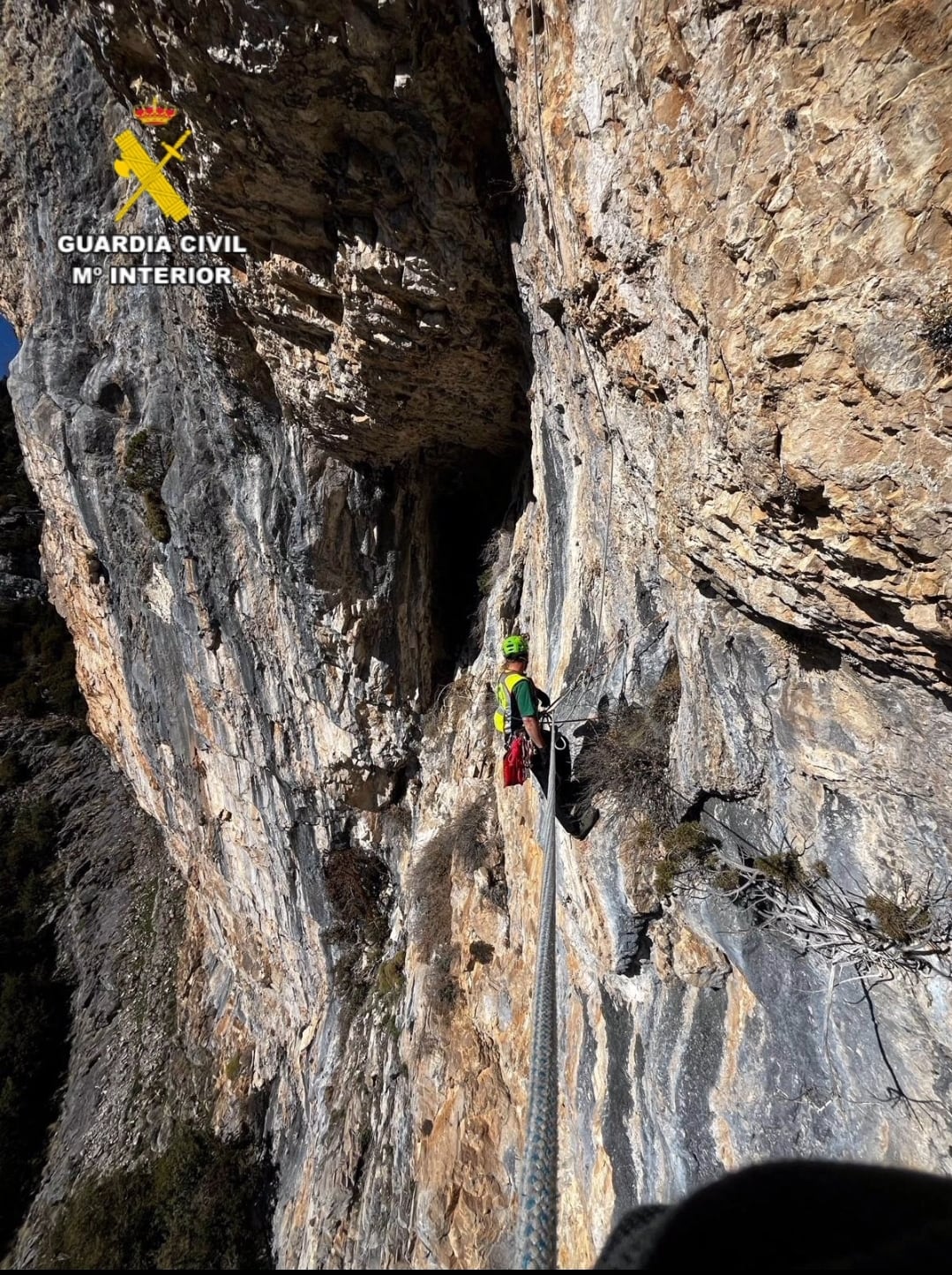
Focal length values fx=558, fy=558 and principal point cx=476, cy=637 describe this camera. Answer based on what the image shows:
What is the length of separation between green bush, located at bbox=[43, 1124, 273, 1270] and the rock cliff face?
4.70ft

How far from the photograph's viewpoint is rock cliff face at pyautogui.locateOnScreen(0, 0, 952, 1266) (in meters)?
2.29

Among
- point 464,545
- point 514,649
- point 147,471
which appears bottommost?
point 514,649

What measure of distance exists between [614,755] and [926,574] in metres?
2.84

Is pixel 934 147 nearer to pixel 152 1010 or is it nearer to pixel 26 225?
pixel 26 225

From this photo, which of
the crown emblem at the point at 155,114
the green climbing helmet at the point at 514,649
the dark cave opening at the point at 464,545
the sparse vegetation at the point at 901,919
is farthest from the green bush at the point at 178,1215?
the crown emblem at the point at 155,114

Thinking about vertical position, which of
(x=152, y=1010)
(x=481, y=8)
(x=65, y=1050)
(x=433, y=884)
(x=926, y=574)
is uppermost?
(x=481, y=8)

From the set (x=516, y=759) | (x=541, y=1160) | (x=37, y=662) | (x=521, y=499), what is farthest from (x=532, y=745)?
(x=37, y=662)

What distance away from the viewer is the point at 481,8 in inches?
149

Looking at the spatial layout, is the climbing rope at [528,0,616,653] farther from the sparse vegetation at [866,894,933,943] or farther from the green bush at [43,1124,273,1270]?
the green bush at [43,1124,273,1270]

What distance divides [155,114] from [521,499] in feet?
18.6

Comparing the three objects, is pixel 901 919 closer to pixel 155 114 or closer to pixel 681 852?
pixel 681 852

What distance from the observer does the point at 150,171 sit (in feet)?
20.9

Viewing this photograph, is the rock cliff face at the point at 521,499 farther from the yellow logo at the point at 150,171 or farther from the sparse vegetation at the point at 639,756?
the yellow logo at the point at 150,171

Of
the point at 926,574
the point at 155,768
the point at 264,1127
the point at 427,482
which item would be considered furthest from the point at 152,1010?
the point at 926,574
